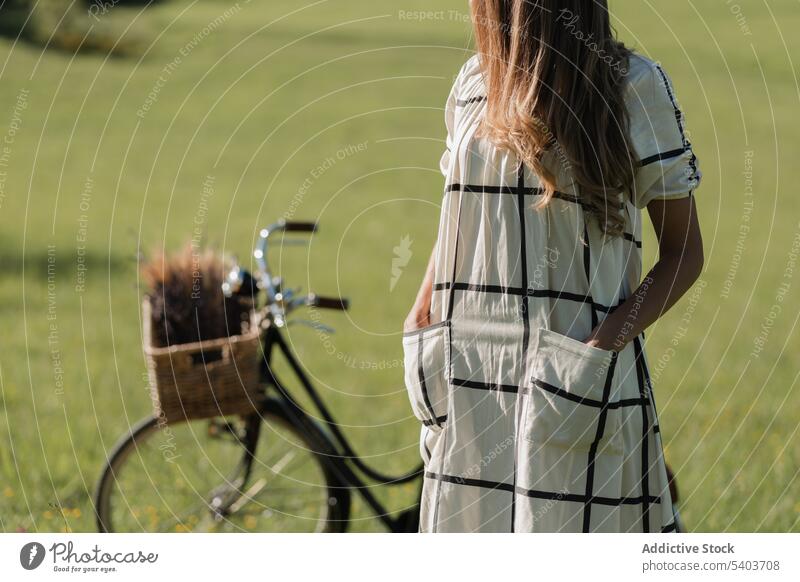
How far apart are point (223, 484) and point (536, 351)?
213 cm

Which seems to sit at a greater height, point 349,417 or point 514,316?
point 514,316

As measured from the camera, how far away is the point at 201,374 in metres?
3.26

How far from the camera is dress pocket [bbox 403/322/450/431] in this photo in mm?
2633

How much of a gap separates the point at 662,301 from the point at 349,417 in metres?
3.77

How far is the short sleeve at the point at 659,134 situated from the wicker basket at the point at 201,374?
150 cm

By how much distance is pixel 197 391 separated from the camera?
328cm

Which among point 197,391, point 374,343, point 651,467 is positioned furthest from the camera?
point 374,343
